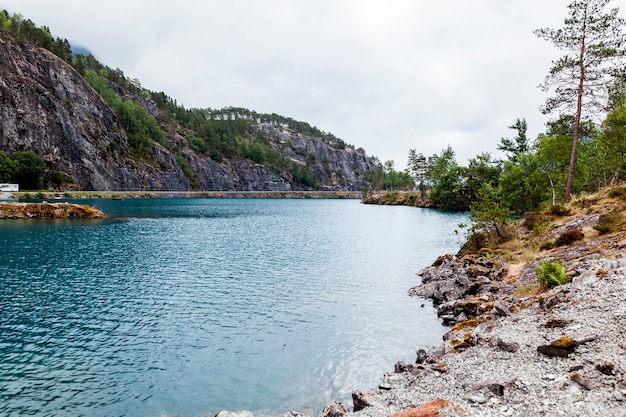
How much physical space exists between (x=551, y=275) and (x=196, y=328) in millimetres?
21035

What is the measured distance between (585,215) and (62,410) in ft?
133

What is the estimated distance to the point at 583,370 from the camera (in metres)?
10.8

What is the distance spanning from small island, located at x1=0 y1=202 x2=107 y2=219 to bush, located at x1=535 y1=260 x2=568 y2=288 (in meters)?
87.1

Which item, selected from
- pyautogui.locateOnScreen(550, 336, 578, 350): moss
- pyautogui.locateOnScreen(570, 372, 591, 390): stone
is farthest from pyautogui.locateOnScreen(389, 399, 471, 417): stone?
pyautogui.locateOnScreen(550, 336, 578, 350): moss

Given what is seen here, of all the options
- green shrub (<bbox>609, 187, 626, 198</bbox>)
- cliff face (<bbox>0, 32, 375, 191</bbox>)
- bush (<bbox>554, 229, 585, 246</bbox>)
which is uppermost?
cliff face (<bbox>0, 32, 375, 191</bbox>)

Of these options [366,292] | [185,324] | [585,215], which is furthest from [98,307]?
[585,215]

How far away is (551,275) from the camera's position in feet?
68.4

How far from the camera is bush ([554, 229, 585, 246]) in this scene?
95.1 feet

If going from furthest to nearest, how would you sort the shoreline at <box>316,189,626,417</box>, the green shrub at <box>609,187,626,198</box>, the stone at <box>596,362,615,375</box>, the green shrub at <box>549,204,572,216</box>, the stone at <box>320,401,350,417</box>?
1. the green shrub at <box>549,204,572,216</box>
2. the green shrub at <box>609,187,626,198</box>
3. the stone at <box>320,401,350,417</box>
4. the stone at <box>596,362,615,375</box>
5. the shoreline at <box>316,189,626,417</box>

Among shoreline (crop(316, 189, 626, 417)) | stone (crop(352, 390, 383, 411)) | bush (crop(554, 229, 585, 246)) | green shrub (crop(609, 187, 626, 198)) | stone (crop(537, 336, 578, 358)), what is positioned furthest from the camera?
green shrub (crop(609, 187, 626, 198))

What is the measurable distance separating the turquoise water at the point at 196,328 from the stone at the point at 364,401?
1809 mm

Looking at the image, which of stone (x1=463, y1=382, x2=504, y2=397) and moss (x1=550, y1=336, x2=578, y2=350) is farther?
moss (x1=550, y1=336, x2=578, y2=350)

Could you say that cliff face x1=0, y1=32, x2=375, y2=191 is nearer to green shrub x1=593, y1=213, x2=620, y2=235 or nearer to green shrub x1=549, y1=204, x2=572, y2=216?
green shrub x1=549, y1=204, x2=572, y2=216

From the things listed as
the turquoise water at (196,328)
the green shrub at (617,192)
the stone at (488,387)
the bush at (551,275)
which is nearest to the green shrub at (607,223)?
the green shrub at (617,192)
